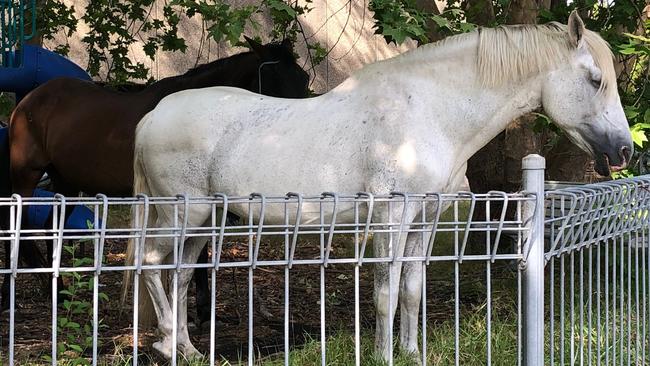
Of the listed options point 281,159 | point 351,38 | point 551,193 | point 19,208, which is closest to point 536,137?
point 281,159

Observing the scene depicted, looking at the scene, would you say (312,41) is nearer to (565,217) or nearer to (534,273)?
(565,217)

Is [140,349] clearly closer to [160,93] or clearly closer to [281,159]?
[281,159]

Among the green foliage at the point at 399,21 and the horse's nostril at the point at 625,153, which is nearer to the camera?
the horse's nostril at the point at 625,153

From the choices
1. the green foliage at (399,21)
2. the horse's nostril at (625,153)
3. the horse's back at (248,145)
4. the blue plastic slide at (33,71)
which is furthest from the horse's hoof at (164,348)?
the blue plastic slide at (33,71)

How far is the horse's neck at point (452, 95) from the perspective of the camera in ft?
15.2

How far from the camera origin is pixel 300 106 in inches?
191

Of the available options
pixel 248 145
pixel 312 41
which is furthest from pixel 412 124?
pixel 312 41

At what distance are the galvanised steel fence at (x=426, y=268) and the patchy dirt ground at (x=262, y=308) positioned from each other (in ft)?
0.08

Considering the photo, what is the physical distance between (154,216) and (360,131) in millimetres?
1348

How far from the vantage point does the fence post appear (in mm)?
2629

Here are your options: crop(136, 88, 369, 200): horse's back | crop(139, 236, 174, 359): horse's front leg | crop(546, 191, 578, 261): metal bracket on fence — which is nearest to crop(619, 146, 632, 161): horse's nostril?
crop(136, 88, 369, 200): horse's back

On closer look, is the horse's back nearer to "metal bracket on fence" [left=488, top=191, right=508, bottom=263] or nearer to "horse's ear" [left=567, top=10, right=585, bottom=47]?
"horse's ear" [left=567, top=10, right=585, bottom=47]

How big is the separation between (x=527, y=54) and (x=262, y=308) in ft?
8.23

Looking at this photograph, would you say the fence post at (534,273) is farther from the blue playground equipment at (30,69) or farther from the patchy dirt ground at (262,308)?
the blue playground equipment at (30,69)
